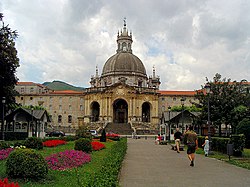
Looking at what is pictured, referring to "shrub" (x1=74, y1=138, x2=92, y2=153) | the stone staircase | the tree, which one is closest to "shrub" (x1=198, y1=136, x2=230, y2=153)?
the tree

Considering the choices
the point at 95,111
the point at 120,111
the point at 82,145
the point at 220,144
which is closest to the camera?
the point at 82,145

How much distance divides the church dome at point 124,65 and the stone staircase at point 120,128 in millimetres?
18240

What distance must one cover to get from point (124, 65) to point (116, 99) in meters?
12.3

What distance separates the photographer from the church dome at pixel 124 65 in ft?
285

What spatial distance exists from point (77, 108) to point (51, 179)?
3116 inches

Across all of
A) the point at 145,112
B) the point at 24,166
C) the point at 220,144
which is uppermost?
the point at 145,112

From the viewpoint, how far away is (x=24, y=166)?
10.1m

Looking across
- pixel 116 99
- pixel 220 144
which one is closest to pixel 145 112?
pixel 116 99

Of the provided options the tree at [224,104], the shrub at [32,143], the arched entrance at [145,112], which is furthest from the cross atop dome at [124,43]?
the shrub at [32,143]

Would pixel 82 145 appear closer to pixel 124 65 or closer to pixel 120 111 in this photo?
pixel 120 111

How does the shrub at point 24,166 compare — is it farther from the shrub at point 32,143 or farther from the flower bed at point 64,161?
the shrub at point 32,143

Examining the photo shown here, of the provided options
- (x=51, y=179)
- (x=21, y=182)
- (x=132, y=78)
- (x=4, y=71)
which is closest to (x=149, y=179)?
(x=51, y=179)

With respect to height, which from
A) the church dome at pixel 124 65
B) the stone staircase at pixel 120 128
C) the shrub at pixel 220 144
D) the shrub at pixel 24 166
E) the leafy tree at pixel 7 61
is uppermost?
the church dome at pixel 124 65

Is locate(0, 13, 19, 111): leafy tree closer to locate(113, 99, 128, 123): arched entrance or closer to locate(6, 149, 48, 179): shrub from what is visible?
locate(6, 149, 48, 179): shrub
